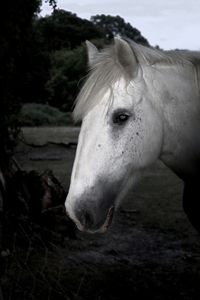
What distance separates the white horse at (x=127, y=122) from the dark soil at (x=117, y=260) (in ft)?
2.65

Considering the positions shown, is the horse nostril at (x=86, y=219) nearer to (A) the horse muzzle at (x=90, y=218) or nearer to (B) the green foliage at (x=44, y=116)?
(A) the horse muzzle at (x=90, y=218)

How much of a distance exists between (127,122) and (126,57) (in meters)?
0.31

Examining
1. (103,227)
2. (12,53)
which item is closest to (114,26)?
(12,53)

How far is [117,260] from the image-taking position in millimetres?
4070

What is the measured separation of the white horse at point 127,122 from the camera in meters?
2.32

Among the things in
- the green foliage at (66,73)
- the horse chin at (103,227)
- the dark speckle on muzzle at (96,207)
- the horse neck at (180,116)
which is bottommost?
the green foliage at (66,73)

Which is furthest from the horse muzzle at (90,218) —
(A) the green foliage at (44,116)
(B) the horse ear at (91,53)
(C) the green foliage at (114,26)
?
(C) the green foliage at (114,26)

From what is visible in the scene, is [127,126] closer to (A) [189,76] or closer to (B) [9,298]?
(A) [189,76]

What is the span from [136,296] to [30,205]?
146 cm

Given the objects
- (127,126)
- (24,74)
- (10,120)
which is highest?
(127,126)

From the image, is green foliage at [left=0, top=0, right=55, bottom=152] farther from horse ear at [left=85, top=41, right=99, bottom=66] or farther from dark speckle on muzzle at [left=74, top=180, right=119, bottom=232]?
dark speckle on muzzle at [left=74, top=180, right=119, bottom=232]

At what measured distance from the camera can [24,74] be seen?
5.28 metres

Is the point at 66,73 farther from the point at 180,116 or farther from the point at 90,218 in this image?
the point at 90,218

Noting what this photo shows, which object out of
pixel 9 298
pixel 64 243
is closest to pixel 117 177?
pixel 9 298
